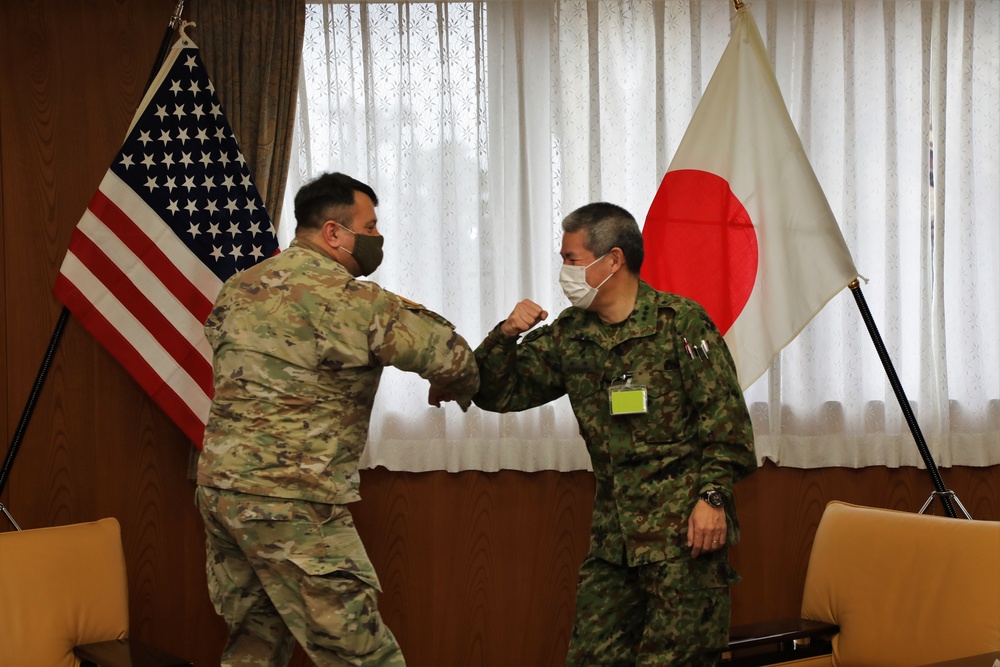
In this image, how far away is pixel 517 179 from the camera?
146 inches

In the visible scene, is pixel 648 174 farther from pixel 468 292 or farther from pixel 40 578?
pixel 40 578

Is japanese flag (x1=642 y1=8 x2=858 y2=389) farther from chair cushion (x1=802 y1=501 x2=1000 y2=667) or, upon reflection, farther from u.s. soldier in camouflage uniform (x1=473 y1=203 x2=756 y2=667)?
u.s. soldier in camouflage uniform (x1=473 y1=203 x2=756 y2=667)

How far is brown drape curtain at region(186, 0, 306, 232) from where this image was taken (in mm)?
3586

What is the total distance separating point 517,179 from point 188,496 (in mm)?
1819

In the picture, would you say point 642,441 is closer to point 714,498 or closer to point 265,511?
point 714,498

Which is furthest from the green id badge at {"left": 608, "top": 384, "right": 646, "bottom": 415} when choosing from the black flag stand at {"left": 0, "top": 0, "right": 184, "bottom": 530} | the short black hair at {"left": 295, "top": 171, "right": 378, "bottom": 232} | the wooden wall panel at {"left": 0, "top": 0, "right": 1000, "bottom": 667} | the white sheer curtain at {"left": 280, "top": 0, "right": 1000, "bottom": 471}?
the black flag stand at {"left": 0, "top": 0, "right": 184, "bottom": 530}

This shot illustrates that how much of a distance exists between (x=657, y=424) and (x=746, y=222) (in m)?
1.16

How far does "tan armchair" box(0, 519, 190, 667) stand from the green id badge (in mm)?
1533

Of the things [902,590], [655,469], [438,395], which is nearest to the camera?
[655,469]

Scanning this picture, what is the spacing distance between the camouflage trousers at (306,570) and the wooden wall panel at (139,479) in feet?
4.34

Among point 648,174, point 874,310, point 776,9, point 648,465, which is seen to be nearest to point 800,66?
point 776,9

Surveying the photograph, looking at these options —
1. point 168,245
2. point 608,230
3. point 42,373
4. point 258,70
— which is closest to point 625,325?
point 608,230

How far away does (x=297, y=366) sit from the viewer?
92.0 inches

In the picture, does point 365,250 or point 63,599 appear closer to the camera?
point 365,250
